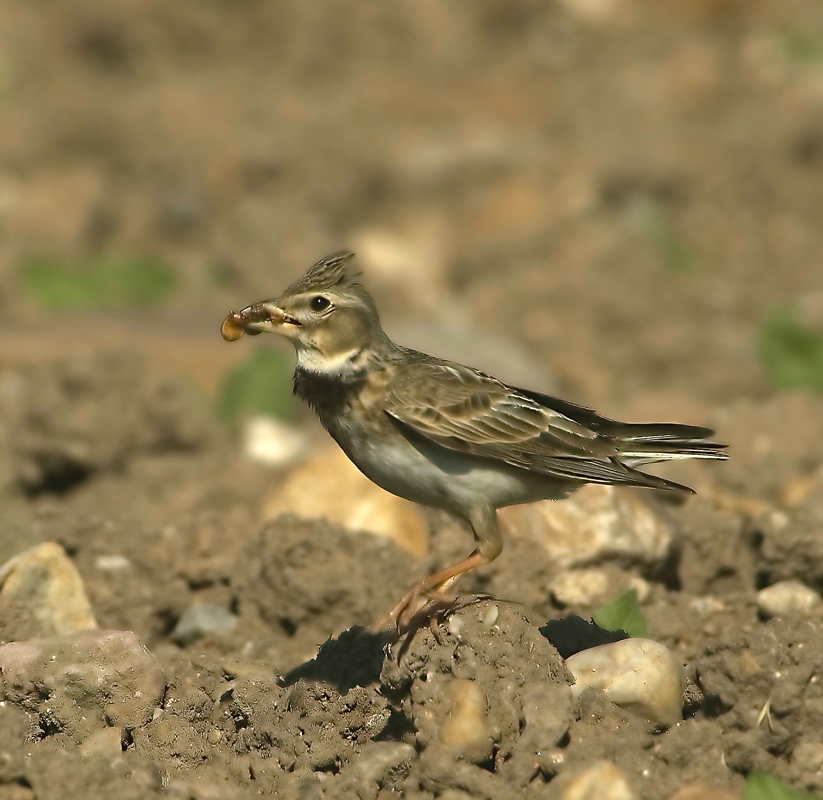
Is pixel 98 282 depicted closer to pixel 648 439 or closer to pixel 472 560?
pixel 648 439

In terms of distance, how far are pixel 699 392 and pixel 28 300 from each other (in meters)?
6.22

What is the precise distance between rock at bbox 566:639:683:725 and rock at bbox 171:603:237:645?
2.10 meters

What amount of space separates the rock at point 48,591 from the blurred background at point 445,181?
13.0ft

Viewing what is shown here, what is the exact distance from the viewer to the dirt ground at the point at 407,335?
4824 mm

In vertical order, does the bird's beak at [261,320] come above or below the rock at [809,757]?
above

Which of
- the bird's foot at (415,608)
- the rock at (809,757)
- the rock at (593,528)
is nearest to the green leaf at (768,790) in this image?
the rock at (809,757)

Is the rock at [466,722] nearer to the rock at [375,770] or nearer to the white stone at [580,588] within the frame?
the rock at [375,770]

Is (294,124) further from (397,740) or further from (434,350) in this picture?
(397,740)

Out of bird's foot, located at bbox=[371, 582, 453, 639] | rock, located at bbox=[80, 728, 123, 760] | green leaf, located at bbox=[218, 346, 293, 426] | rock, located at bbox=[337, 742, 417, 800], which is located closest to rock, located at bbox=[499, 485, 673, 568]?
bird's foot, located at bbox=[371, 582, 453, 639]

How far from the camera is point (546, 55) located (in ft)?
58.5

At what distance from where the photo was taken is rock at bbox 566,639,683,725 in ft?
15.7

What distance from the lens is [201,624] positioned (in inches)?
251

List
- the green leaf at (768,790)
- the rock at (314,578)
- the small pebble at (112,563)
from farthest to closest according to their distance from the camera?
the small pebble at (112,563) → the rock at (314,578) → the green leaf at (768,790)

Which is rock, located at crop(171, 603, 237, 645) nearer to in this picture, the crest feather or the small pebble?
the small pebble
